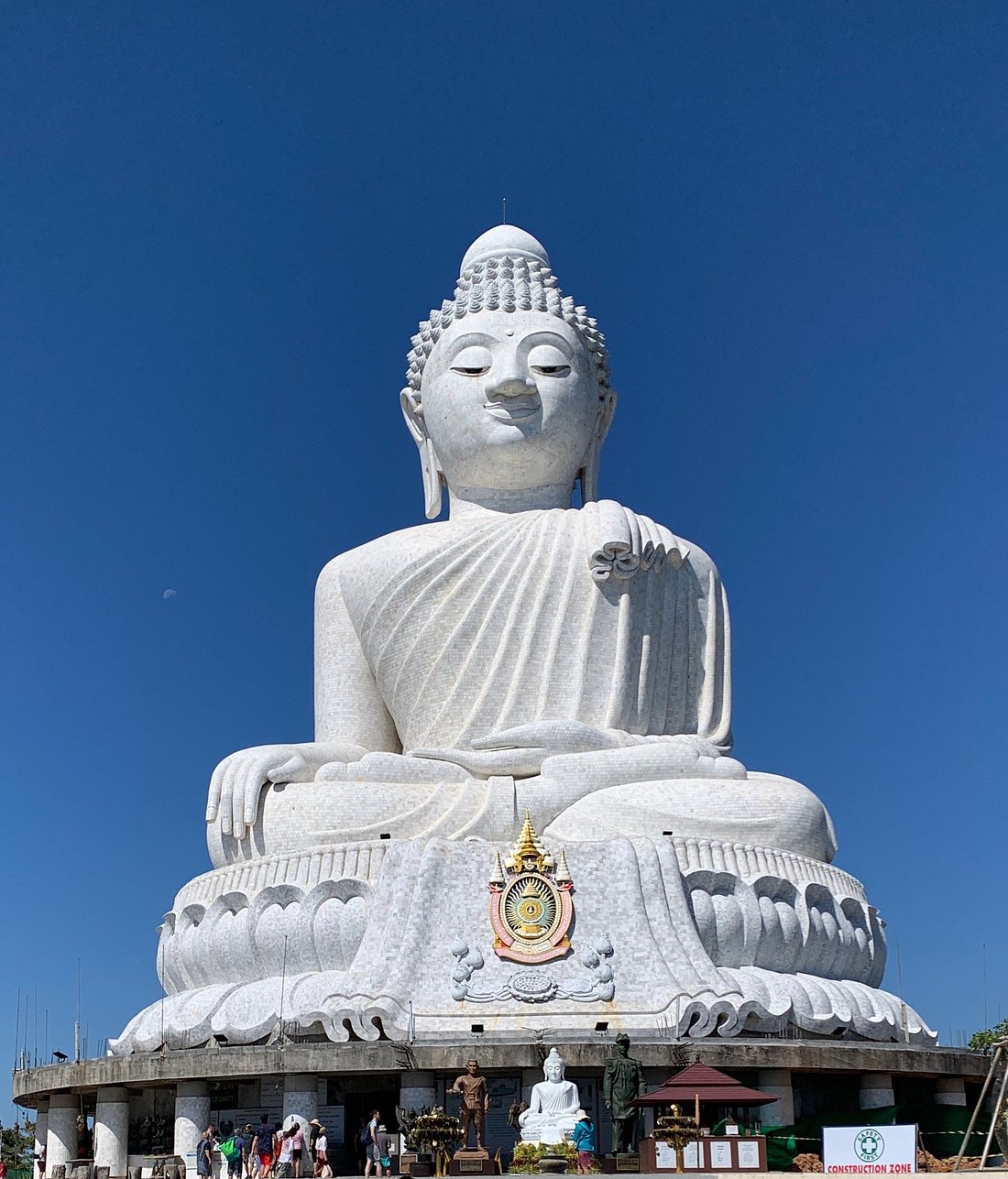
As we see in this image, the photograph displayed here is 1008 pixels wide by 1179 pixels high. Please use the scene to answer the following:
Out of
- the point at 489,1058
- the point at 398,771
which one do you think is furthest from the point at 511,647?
the point at 489,1058

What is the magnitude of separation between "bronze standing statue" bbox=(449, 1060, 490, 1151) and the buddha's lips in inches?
400

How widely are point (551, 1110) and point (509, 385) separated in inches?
419

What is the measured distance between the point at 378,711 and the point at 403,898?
517 centimetres

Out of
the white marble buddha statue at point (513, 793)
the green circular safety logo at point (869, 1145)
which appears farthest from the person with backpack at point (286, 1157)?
the green circular safety logo at point (869, 1145)

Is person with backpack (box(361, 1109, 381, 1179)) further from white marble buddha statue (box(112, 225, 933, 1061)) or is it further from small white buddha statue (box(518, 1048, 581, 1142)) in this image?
small white buddha statue (box(518, 1048, 581, 1142))

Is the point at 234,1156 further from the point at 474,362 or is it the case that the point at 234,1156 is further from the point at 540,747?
the point at 474,362

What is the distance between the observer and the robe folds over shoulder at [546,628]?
68.0 feet

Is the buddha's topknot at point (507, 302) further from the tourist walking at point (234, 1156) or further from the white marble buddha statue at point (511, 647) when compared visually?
the tourist walking at point (234, 1156)

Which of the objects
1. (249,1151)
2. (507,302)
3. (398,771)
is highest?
(507,302)

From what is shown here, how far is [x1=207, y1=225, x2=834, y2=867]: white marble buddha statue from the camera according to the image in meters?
18.8

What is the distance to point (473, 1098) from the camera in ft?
46.5

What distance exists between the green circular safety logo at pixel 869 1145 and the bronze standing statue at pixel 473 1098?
125 inches

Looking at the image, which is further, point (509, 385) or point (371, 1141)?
point (509, 385)

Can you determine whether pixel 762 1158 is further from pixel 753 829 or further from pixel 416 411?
pixel 416 411
